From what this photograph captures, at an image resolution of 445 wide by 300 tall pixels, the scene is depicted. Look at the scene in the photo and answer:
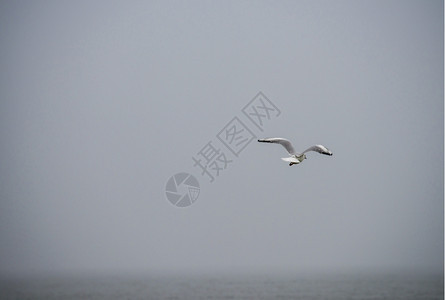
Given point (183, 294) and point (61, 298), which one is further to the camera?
point (183, 294)

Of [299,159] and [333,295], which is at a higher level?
[333,295]

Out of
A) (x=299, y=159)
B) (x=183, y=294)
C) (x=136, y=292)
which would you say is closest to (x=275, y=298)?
(x=183, y=294)

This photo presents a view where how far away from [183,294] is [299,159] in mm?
95606

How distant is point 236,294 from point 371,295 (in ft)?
89.1

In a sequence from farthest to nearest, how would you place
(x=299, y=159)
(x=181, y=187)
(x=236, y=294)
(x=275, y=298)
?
(x=236, y=294)
(x=275, y=298)
(x=181, y=187)
(x=299, y=159)

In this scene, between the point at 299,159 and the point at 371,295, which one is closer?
the point at 299,159

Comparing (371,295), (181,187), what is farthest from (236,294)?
(181,187)

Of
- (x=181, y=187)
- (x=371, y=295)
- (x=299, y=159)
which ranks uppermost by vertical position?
(x=181, y=187)

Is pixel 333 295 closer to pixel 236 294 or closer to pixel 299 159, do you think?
pixel 236 294

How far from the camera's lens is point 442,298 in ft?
381

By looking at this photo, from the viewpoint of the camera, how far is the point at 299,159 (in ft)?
107

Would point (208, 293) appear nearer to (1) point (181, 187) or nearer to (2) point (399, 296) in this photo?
(2) point (399, 296)

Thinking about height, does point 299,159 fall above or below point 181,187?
below

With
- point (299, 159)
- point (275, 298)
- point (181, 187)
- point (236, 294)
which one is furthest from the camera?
point (236, 294)
